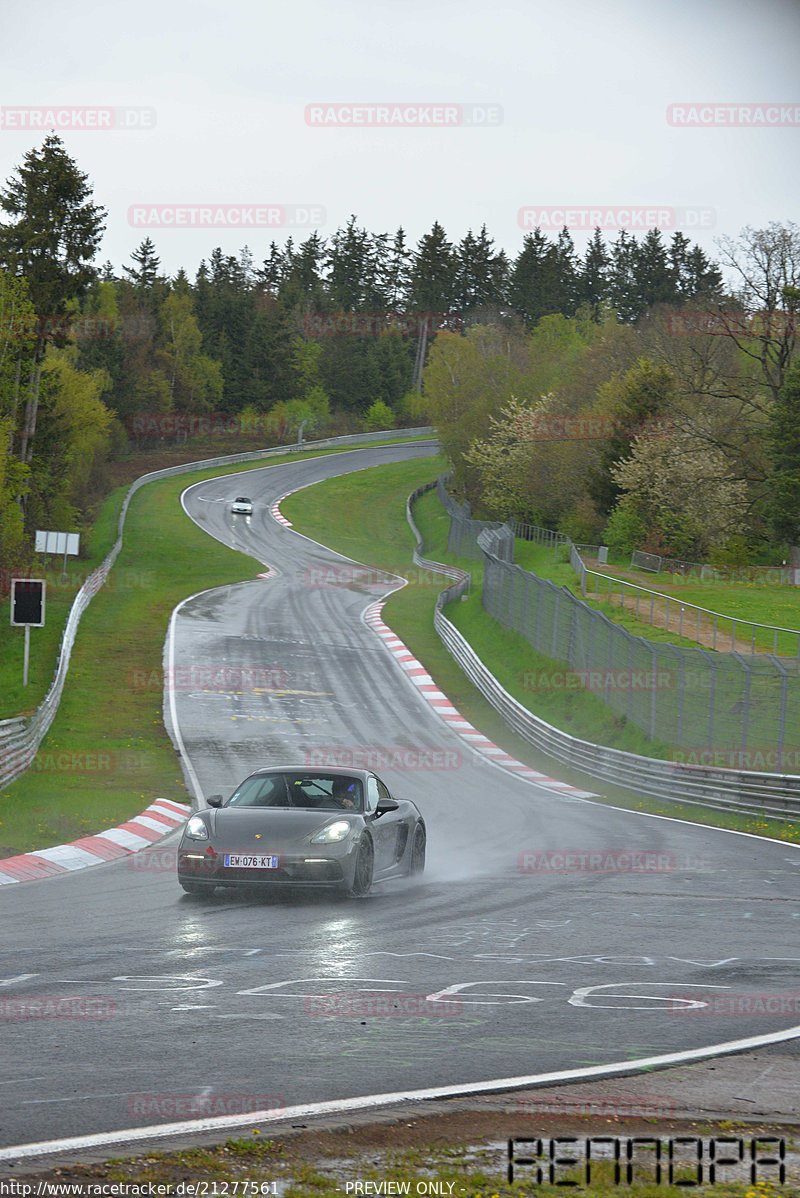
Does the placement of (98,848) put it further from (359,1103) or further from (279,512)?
(279,512)

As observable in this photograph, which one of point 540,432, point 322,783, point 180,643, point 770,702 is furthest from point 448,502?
point 322,783

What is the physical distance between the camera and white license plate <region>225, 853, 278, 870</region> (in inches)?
450

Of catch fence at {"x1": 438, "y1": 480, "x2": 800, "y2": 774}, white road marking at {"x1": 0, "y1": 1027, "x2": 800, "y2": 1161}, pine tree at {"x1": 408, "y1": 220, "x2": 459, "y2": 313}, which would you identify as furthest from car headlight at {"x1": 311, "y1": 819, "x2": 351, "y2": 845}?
pine tree at {"x1": 408, "y1": 220, "x2": 459, "y2": 313}

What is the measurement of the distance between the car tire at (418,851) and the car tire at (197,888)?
2556 mm

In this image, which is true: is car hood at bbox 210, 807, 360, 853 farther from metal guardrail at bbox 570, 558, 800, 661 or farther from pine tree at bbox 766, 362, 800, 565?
pine tree at bbox 766, 362, 800, 565

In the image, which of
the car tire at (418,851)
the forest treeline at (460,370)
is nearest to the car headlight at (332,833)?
the car tire at (418,851)

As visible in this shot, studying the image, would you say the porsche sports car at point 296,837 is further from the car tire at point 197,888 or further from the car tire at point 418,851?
the car tire at point 418,851

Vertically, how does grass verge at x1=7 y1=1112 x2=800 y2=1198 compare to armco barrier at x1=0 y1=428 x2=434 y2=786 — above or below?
above

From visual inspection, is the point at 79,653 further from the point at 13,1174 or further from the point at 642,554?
the point at 13,1174

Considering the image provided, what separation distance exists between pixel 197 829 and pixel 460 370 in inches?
3503

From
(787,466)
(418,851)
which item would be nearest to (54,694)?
(418,851)

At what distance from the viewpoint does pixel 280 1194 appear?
14.2ft

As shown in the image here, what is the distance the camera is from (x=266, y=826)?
11758 millimetres

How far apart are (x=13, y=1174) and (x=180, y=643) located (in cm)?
3743
